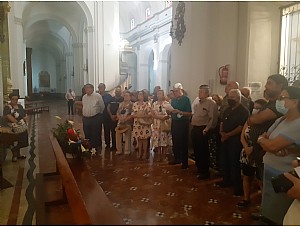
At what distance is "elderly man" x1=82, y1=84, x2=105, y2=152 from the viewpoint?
679 cm

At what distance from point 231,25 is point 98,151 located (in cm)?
445

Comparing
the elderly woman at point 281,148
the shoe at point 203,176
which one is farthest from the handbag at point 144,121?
the elderly woman at point 281,148

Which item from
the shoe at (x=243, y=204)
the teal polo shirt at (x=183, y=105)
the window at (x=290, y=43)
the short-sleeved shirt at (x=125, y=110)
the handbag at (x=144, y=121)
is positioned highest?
the window at (x=290, y=43)

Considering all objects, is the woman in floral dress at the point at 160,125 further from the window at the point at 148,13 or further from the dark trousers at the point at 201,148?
the window at the point at 148,13

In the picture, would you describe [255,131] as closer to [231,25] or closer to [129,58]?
[231,25]

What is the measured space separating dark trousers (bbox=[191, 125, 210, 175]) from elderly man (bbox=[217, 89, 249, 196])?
2.01 feet

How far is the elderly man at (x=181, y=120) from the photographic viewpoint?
562 centimetres

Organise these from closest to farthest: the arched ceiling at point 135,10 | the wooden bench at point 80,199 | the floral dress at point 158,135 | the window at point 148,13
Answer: the wooden bench at point 80,199, the floral dress at point 158,135, the arched ceiling at point 135,10, the window at point 148,13

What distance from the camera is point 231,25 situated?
24.2 ft

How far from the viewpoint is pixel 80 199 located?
93.3 inches

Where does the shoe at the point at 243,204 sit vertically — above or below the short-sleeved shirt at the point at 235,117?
below

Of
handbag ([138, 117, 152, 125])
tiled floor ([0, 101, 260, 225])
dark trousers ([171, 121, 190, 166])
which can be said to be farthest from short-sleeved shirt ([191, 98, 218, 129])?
handbag ([138, 117, 152, 125])

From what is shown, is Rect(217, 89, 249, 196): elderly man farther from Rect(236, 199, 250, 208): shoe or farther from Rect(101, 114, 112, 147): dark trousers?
Rect(101, 114, 112, 147): dark trousers

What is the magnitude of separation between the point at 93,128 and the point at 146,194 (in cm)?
297
